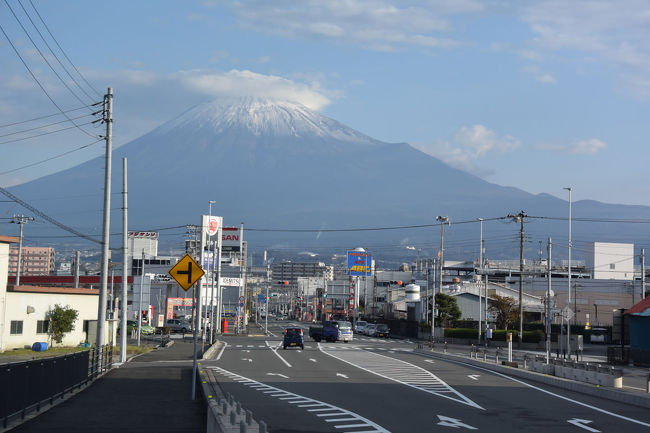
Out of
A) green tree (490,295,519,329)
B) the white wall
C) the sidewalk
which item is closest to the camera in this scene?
the sidewalk

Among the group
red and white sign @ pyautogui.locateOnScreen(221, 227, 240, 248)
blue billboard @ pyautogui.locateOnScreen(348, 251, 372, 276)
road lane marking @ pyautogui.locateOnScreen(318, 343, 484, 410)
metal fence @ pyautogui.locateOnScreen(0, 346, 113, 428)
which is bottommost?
road lane marking @ pyautogui.locateOnScreen(318, 343, 484, 410)

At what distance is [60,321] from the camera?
52.6 metres

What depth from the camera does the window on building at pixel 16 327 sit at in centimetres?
4922

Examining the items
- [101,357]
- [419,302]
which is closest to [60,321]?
[101,357]

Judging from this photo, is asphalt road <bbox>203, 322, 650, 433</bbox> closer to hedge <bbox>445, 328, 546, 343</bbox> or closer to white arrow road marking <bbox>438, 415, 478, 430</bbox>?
white arrow road marking <bbox>438, 415, 478, 430</bbox>

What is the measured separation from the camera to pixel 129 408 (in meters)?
20.5

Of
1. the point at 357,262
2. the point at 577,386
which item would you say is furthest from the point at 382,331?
the point at 577,386

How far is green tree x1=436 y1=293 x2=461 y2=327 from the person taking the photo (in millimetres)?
92812

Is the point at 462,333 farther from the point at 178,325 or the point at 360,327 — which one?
the point at 178,325

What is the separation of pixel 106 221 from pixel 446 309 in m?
62.4

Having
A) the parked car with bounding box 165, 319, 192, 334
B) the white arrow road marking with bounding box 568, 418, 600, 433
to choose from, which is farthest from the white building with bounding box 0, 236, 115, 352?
the parked car with bounding box 165, 319, 192, 334

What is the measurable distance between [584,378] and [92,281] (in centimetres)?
8445

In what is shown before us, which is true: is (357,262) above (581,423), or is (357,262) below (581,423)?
above

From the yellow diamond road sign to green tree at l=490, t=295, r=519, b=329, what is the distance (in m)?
66.4
